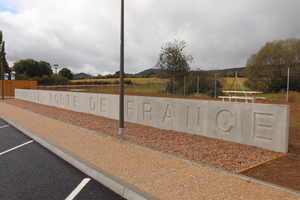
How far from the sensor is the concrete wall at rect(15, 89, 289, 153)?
6.16m

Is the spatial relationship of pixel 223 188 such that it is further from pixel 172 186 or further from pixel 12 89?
pixel 12 89

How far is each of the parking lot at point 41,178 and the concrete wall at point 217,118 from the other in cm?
425

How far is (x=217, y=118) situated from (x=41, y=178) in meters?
5.02

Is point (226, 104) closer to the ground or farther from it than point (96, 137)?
farther from it

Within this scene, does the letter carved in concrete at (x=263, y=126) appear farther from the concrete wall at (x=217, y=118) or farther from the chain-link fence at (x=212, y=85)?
the chain-link fence at (x=212, y=85)

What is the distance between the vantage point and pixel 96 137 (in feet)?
25.6

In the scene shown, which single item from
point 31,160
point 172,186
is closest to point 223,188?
point 172,186

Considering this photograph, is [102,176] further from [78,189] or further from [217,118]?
[217,118]

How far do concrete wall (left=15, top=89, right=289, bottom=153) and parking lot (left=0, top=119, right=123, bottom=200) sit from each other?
4251 millimetres

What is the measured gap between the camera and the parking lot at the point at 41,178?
3949mm

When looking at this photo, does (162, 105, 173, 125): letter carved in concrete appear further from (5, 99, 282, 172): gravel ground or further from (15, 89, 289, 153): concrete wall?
(5, 99, 282, 172): gravel ground

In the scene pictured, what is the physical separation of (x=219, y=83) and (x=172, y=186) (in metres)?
20.5

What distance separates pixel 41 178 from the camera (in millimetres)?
4645

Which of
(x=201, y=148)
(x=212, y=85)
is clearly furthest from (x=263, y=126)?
(x=212, y=85)
